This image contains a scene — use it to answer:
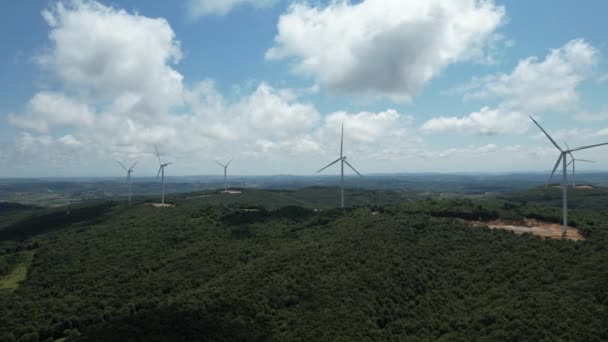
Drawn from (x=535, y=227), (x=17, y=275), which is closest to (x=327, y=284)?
(x=535, y=227)

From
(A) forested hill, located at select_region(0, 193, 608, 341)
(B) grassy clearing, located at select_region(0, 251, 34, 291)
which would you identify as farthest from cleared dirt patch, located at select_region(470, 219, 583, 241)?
(B) grassy clearing, located at select_region(0, 251, 34, 291)

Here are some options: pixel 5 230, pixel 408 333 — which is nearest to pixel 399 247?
pixel 408 333

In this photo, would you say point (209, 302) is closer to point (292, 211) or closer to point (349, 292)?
point (349, 292)

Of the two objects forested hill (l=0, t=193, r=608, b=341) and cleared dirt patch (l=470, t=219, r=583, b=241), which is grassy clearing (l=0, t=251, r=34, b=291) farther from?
cleared dirt patch (l=470, t=219, r=583, b=241)

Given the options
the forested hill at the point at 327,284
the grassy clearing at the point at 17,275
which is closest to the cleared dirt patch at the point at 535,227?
the forested hill at the point at 327,284

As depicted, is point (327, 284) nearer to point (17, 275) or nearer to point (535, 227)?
point (535, 227)
